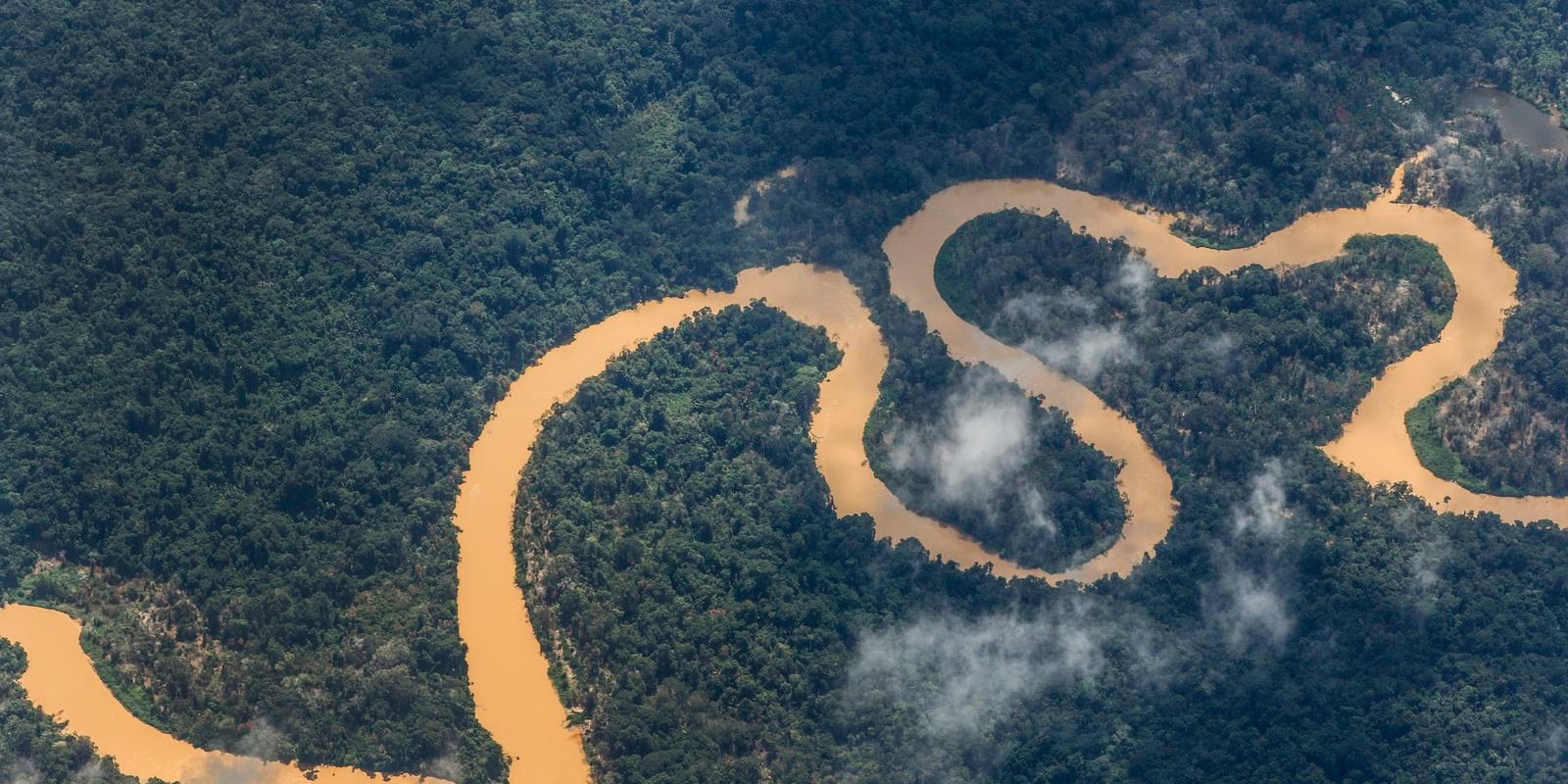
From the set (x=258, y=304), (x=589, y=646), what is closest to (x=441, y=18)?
(x=258, y=304)

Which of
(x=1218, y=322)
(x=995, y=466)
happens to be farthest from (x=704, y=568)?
(x=1218, y=322)

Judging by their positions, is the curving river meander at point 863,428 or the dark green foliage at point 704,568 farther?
the dark green foliage at point 704,568

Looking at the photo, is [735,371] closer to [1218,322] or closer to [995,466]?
[995,466]

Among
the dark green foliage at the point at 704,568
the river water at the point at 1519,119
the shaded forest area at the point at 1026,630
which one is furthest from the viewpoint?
the river water at the point at 1519,119

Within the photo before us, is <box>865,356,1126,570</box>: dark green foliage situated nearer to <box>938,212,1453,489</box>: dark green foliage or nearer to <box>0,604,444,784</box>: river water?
<box>938,212,1453,489</box>: dark green foliage

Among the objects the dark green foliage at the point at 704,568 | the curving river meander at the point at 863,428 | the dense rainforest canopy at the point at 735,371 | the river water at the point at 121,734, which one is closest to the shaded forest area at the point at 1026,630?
the dark green foliage at the point at 704,568

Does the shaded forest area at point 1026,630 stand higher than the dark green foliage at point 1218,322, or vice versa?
the dark green foliage at point 1218,322

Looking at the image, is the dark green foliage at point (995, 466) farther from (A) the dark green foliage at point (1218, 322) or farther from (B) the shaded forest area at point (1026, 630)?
(A) the dark green foliage at point (1218, 322)
